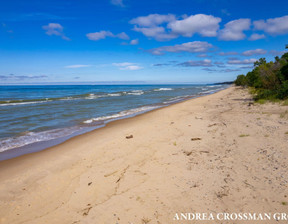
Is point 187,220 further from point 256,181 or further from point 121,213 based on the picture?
point 256,181

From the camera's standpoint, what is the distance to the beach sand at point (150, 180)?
11.7 ft

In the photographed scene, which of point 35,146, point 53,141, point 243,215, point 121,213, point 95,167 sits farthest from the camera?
point 53,141

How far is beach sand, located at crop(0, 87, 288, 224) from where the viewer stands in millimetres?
3555

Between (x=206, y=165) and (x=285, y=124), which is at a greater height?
(x=285, y=124)

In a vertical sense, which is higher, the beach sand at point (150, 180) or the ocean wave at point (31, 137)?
the beach sand at point (150, 180)

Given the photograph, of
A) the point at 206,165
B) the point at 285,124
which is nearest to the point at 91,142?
the point at 206,165

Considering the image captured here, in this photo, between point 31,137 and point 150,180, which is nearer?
point 150,180

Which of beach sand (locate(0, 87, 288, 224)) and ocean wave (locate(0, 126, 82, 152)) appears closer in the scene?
beach sand (locate(0, 87, 288, 224))

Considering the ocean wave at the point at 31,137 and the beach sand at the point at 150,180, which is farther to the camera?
the ocean wave at the point at 31,137

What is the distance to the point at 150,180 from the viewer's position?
454 cm

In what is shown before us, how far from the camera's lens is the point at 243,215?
10.7 ft

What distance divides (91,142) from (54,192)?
13.2ft

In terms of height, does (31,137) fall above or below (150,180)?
below

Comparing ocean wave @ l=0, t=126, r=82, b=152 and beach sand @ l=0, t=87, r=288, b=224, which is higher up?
beach sand @ l=0, t=87, r=288, b=224
